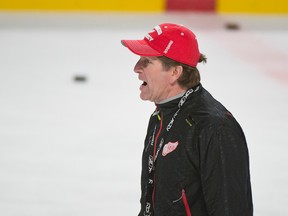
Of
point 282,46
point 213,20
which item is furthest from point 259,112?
point 213,20

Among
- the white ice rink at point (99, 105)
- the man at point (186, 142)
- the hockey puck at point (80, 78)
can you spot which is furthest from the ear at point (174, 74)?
the hockey puck at point (80, 78)

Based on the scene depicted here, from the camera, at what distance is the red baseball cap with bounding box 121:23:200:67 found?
209 centimetres

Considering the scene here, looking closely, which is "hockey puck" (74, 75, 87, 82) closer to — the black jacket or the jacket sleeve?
the black jacket

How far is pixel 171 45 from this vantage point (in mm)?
2088

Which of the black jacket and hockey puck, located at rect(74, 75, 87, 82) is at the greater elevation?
hockey puck, located at rect(74, 75, 87, 82)

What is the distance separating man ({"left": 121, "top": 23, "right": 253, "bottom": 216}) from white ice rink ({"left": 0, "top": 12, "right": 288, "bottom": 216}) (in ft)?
4.81

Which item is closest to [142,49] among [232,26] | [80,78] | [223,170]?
[223,170]

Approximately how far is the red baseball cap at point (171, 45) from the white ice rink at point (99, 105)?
1.61 meters

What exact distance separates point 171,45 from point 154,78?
0.13 m

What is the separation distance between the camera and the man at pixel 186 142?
6.53ft

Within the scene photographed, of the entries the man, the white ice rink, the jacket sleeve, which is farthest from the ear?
the white ice rink

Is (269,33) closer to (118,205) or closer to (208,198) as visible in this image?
(118,205)

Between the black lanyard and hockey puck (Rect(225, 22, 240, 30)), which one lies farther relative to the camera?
hockey puck (Rect(225, 22, 240, 30))

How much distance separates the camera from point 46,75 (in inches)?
236
